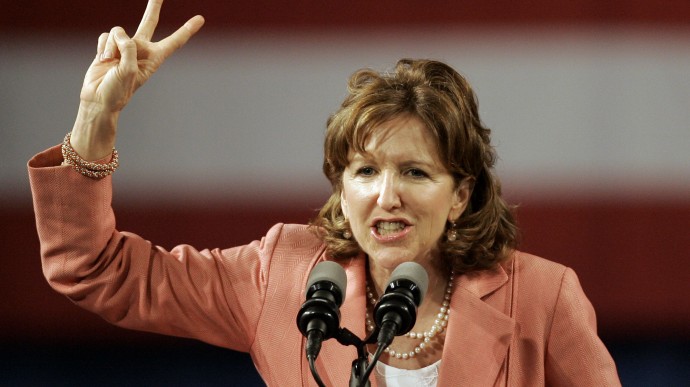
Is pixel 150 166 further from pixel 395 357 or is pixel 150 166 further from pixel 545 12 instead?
pixel 395 357

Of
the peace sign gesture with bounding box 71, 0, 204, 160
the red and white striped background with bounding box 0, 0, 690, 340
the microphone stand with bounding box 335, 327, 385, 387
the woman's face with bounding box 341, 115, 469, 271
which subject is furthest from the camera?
the red and white striped background with bounding box 0, 0, 690, 340

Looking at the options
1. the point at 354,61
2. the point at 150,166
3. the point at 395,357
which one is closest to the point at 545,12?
the point at 354,61

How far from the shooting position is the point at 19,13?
291 cm

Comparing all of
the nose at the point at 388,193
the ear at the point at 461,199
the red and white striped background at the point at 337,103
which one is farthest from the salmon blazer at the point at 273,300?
the red and white striped background at the point at 337,103

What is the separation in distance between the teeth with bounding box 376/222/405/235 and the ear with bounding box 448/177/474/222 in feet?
0.50

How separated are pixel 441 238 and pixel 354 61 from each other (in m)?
1.19

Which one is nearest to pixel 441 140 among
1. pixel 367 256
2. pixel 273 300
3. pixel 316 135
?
pixel 367 256

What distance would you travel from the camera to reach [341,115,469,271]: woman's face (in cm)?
162

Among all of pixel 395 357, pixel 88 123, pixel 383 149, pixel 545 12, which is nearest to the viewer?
pixel 88 123

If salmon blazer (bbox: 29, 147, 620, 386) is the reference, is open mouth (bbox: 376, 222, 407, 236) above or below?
above

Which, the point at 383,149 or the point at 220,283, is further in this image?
the point at 220,283

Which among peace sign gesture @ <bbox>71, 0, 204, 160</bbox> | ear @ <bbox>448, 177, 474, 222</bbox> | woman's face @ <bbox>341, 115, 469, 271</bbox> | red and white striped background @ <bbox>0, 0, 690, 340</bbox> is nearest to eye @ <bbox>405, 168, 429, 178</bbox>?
woman's face @ <bbox>341, 115, 469, 271</bbox>

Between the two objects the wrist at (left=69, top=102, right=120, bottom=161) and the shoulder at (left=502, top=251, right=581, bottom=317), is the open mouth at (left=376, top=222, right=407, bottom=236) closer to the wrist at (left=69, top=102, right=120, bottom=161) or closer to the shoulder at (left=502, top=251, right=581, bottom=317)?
the shoulder at (left=502, top=251, right=581, bottom=317)

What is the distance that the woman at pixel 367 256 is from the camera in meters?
1.58
